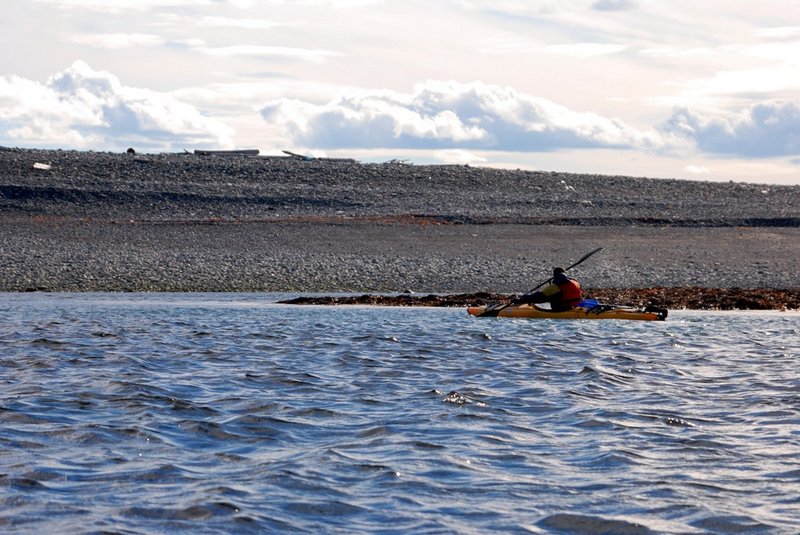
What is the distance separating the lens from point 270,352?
17250mm

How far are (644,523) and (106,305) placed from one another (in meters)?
19.9

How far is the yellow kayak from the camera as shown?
21906 mm

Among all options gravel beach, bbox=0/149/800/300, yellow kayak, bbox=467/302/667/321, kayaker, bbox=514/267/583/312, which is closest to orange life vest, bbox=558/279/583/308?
kayaker, bbox=514/267/583/312

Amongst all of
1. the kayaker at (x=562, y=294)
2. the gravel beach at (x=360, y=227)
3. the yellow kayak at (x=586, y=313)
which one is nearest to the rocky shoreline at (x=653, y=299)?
the gravel beach at (x=360, y=227)

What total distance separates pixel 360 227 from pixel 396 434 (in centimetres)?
2638

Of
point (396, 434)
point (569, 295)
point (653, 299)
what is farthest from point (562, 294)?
point (396, 434)

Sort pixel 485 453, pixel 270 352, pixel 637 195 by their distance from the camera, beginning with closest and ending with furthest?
pixel 485 453 → pixel 270 352 → pixel 637 195

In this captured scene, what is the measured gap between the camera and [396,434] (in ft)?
34.3

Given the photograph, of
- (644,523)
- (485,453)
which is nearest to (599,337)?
(485,453)

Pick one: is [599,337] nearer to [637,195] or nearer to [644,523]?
[644,523]

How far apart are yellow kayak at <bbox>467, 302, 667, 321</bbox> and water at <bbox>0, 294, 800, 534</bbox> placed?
2.41 metres

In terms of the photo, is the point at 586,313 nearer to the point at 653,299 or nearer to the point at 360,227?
the point at 653,299

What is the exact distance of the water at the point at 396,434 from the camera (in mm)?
7766

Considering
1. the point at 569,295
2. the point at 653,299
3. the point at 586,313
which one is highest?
the point at 569,295
